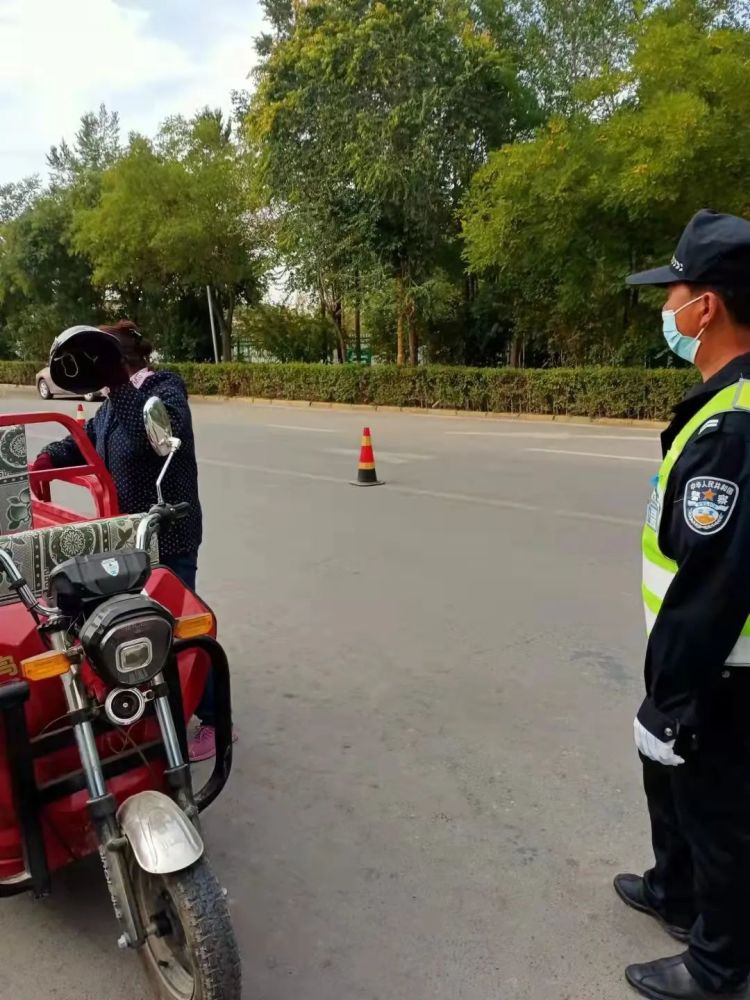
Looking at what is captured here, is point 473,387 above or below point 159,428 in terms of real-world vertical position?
below

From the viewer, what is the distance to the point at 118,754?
92.7 inches

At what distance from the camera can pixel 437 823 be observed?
2.93m

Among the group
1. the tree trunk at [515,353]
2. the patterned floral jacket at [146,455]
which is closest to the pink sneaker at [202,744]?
the patterned floral jacket at [146,455]

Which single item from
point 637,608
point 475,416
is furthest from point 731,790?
point 475,416

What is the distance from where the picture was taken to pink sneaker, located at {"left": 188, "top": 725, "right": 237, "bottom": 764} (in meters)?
3.34

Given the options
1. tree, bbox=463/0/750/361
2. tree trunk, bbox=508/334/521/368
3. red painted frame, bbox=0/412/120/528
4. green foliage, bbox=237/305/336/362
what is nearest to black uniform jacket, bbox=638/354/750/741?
red painted frame, bbox=0/412/120/528

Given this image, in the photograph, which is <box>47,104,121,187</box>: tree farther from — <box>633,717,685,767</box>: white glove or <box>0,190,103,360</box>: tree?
<box>633,717,685,767</box>: white glove

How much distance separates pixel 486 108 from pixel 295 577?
49.2 feet

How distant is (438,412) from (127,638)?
16.7 metres

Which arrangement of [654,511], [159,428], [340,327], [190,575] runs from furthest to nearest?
[340,327], [190,575], [159,428], [654,511]

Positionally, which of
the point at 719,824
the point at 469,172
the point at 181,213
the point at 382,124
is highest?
the point at 382,124

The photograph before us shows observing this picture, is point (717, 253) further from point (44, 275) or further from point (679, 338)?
point (44, 275)

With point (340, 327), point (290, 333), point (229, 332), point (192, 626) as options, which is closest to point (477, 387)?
point (340, 327)

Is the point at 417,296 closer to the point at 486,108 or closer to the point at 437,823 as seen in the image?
the point at 486,108
